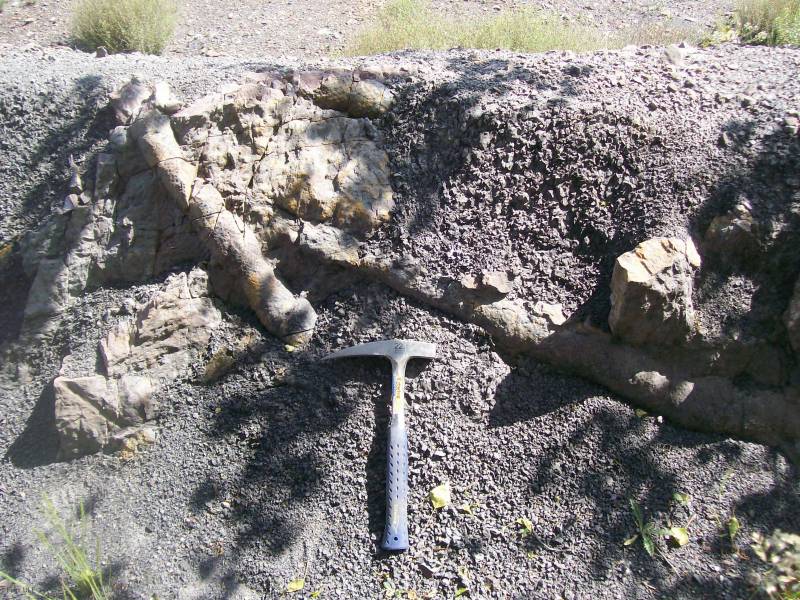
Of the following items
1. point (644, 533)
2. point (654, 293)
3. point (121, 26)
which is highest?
point (121, 26)

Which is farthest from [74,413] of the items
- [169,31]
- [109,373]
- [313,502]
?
[169,31]

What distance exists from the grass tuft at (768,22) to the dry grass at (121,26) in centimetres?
431

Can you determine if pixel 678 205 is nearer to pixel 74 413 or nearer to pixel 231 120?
pixel 231 120

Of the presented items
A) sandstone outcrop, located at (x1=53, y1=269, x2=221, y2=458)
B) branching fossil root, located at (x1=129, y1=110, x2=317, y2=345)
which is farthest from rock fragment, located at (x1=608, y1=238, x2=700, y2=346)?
sandstone outcrop, located at (x1=53, y1=269, x2=221, y2=458)

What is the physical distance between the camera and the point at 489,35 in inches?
180

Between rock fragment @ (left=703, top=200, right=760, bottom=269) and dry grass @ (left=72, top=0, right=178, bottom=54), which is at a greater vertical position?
dry grass @ (left=72, top=0, right=178, bottom=54)

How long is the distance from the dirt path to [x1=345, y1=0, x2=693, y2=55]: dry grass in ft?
1.62

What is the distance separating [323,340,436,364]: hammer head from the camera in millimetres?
2576

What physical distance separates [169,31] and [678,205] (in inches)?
168

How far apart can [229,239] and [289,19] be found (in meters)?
3.79

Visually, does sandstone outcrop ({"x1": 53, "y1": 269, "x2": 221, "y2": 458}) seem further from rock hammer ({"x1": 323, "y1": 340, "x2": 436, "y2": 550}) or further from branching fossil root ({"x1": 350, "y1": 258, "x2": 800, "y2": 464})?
branching fossil root ({"x1": 350, "y1": 258, "x2": 800, "y2": 464})

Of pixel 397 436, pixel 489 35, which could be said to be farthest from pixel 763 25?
pixel 397 436

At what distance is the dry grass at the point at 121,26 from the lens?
4.79 meters

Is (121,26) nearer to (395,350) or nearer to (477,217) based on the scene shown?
(477,217)
